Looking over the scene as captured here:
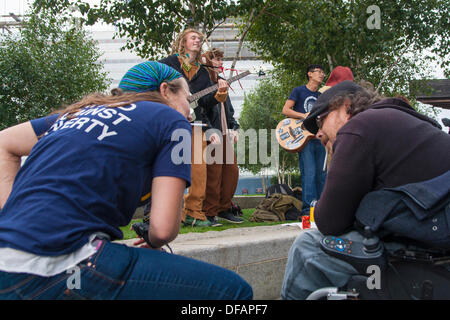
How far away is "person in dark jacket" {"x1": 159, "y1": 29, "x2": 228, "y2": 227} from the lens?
4645 millimetres

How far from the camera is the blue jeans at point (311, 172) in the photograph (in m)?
5.45

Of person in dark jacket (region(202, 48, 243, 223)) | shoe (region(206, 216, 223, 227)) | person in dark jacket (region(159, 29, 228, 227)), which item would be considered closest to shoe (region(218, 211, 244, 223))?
person in dark jacket (region(202, 48, 243, 223))

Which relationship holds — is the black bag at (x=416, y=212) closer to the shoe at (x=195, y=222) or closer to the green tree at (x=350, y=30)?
the shoe at (x=195, y=222)

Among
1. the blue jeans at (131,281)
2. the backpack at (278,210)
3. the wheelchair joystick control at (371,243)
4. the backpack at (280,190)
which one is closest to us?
the blue jeans at (131,281)

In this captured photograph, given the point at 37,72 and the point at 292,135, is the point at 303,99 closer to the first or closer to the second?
the point at 292,135

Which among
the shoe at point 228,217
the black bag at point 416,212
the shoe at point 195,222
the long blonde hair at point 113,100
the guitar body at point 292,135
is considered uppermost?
the long blonde hair at point 113,100

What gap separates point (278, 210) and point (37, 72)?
13.1 meters

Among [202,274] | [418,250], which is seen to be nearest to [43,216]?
[202,274]

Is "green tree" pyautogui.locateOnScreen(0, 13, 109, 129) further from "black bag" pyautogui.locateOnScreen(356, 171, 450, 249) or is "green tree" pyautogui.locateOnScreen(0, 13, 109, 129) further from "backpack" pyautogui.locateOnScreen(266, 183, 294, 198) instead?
"black bag" pyautogui.locateOnScreen(356, 171, 450, 249)

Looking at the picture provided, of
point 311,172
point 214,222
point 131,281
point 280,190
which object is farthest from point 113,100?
point 280,190

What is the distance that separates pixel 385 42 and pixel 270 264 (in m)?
7.34

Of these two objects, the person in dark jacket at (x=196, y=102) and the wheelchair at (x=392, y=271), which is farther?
the person in dark jacket at (x=196, y=102)

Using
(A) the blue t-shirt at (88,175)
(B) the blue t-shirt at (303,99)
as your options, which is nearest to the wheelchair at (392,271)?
(A) the blue t-shirt at (88,175)

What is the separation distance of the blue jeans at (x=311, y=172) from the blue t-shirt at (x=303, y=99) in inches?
20.3
